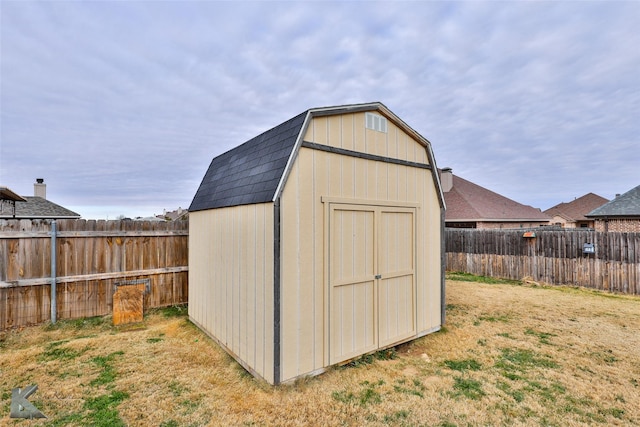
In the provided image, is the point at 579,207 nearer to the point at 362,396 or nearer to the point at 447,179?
the point at 447,179

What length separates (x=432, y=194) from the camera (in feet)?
15.9

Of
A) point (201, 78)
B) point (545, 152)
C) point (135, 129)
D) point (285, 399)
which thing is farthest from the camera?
point (545, 152)

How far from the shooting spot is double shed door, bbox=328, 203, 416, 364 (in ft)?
11.5

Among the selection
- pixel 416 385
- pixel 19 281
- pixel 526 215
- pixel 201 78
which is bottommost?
pixel 416 385

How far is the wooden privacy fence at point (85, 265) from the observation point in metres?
4.71

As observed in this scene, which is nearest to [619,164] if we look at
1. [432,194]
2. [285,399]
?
[432,194]

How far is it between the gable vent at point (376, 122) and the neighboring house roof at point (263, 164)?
3.3 inches

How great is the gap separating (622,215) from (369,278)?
46.9 feet

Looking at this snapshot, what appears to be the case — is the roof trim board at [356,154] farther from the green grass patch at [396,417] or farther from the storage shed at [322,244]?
the green grass patch at [396,417]

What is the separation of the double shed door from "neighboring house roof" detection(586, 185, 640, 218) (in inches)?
519

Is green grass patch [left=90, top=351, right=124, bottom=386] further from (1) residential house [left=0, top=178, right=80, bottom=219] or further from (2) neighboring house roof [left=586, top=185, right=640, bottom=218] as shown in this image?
(2) neighboring house roof [left=586, top=185, right=640, bottom=218]

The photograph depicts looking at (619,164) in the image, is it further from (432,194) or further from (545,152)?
(432,194)

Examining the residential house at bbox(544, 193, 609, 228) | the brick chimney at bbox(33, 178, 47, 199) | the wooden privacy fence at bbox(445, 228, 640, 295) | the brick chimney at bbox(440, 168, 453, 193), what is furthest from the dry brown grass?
the residential house at bbox(544, 193, 609, 228)

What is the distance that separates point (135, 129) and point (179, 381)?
956 centimetres
